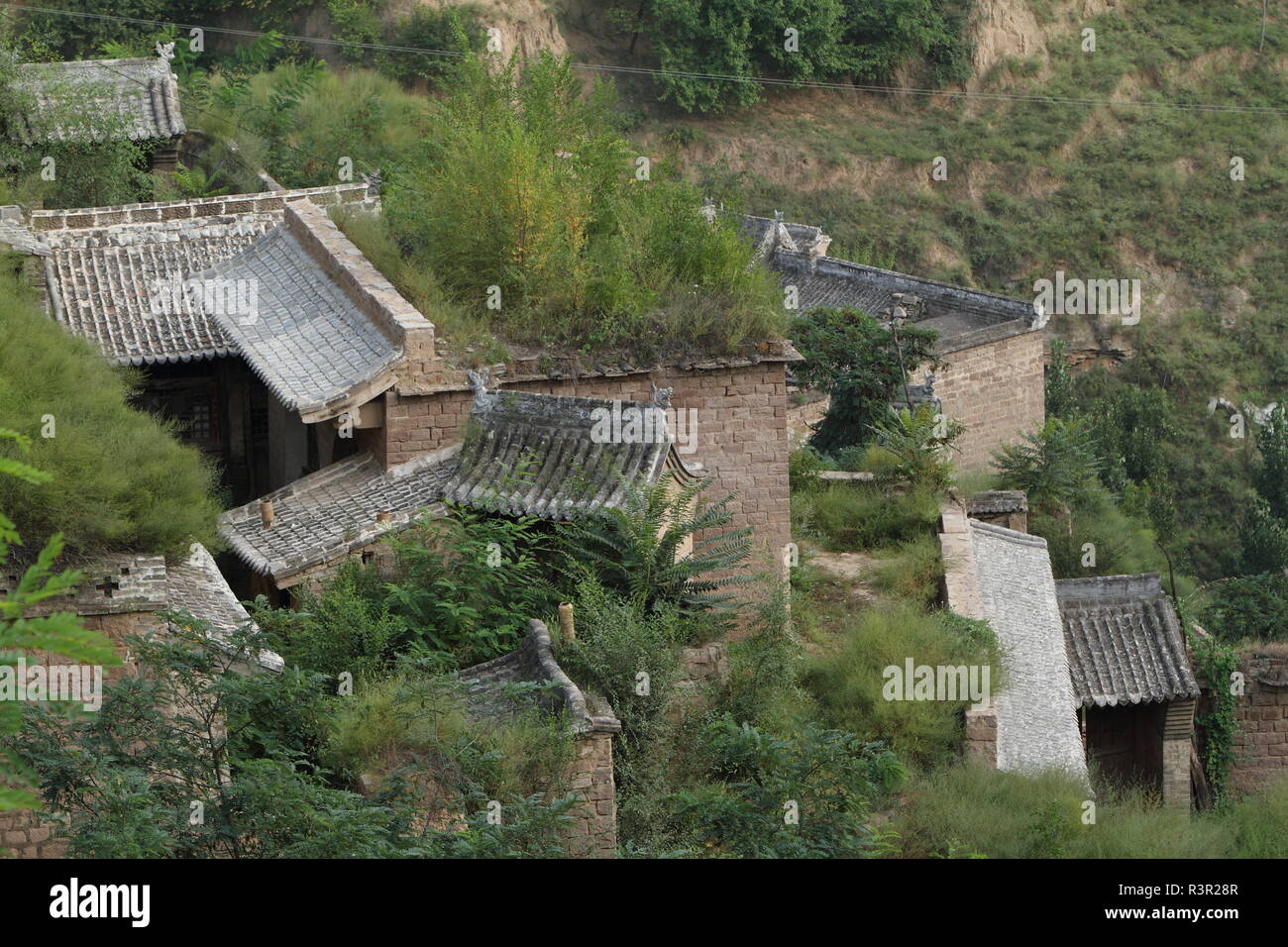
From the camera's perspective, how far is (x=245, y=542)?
51.9ft

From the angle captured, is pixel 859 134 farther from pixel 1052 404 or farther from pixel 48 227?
pixel 48 227

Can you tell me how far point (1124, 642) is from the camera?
1978 centimetres

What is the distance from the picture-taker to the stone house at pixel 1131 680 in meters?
19.0

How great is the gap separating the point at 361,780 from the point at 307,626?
2.98 m

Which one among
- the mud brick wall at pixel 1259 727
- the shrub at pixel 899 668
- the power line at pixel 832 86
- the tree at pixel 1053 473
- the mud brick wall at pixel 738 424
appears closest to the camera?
the shrub at pixel 899 668

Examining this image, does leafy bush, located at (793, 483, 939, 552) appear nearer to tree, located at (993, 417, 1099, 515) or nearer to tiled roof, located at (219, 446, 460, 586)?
tree, located at (993, 417, 1099, 515)

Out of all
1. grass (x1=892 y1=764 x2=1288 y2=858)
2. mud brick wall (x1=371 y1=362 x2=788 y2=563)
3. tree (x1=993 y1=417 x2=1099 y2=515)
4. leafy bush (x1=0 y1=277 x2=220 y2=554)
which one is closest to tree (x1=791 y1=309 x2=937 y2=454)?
tree (x1=993 y1=417 x2=1099 y2=515)

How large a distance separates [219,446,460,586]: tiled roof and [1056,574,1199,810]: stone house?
786 cm

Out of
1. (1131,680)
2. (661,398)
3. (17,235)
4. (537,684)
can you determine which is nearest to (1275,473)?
(1131,680)

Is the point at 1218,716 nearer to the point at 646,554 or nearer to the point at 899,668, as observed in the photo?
the point at 899,668

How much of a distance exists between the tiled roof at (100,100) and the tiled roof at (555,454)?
39.2 feet

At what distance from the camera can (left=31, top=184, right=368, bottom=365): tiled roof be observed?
19.7 meters

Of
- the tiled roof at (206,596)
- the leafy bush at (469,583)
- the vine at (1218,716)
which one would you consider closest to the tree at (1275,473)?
the vine at (1218,716)

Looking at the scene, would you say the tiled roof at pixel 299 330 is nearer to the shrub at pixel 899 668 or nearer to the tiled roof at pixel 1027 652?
the shrub at pixel 899 668
